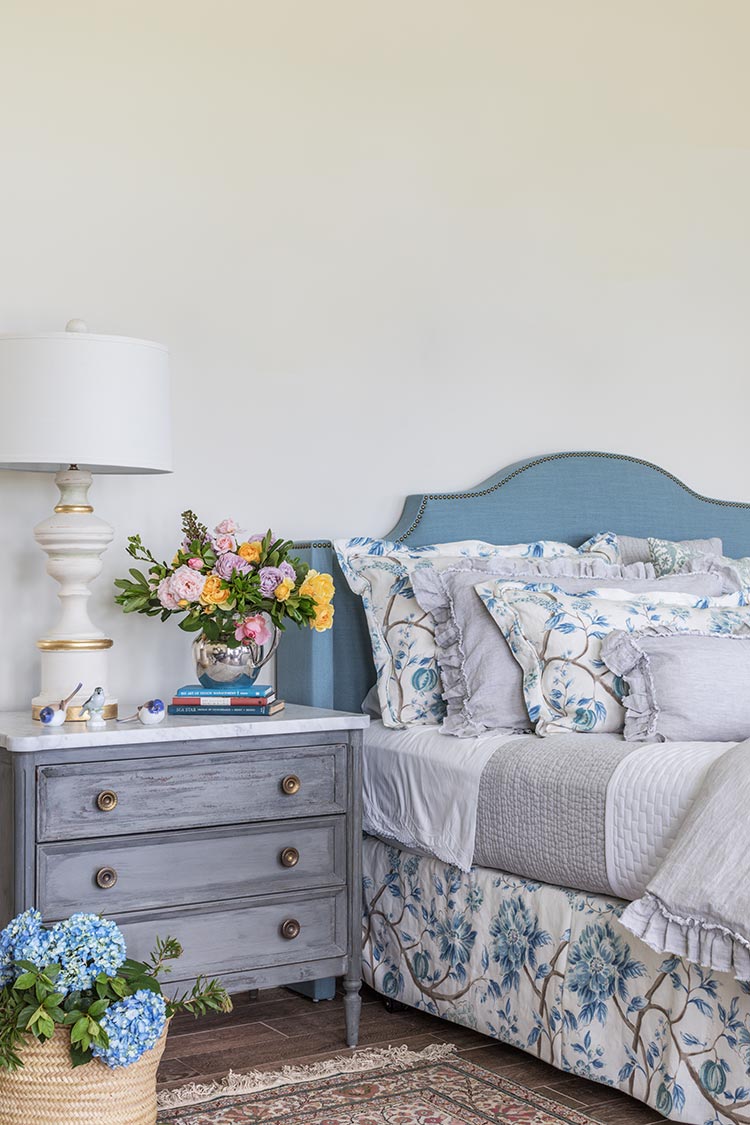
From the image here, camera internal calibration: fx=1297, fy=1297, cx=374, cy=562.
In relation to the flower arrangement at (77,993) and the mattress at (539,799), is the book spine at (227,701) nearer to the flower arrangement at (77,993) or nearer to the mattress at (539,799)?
the mattress at (539,799)

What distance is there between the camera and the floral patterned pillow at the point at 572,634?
Result: 2752 millimetres

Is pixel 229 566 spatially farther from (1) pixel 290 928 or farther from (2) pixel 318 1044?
(2) pixel 318 1044

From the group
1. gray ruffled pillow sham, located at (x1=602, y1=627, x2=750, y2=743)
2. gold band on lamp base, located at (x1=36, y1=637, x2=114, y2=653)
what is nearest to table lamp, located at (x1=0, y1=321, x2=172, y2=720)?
gold band on lamp base, located at (x1=36, y1=637, x2=114, y2=653)

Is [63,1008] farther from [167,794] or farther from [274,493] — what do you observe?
[274,493]

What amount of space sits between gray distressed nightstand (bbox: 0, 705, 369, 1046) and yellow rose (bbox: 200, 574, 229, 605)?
0.26m

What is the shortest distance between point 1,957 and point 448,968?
3.41ft

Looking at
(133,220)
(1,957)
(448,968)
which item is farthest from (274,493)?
(1,957)

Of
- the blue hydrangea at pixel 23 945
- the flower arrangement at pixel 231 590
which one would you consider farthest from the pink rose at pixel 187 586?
the blue hydrangea at pixel 23 945

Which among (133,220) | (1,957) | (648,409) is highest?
(133,220)

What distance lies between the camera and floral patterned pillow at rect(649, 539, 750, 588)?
346cm

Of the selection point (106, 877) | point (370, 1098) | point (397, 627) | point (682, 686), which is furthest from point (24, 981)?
point (682, 686)

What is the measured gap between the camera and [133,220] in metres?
3.06

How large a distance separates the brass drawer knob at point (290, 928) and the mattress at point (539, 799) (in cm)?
34

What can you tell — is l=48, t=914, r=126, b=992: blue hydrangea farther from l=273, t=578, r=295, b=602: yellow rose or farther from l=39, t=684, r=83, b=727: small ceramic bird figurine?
l=273, t=578, r=295, b=602: yellow rose
